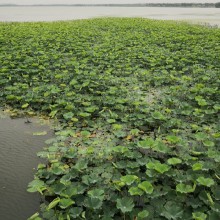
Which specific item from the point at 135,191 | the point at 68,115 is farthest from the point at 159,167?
the point at 68,115

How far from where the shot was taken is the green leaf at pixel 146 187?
3149mm

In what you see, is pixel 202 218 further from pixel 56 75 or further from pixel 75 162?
pixel 56 75

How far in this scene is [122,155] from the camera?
13.2 feet

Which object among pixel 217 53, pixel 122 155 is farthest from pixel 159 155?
pixel 217 53

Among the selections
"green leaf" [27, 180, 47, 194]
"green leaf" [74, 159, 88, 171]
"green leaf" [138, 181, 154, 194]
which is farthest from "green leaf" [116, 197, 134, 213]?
"green leaf" [27, 180, 47, 194]

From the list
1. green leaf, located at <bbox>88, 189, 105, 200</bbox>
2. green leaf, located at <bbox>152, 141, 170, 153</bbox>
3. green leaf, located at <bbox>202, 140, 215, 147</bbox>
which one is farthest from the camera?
green leaf, located at <bbox>202, 140, 215, 147</bbox>

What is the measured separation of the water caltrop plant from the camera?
3139mm

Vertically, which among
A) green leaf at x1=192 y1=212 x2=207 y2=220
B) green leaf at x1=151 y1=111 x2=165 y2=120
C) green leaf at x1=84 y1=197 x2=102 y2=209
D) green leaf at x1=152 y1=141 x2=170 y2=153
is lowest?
green leaf at x1=84 y1=197 x2=102 y2=209

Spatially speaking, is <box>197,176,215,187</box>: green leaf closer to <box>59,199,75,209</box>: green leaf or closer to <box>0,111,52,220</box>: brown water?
<box>59,199,75,209</box>: green leaf

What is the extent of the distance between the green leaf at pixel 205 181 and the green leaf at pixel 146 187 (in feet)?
1.91

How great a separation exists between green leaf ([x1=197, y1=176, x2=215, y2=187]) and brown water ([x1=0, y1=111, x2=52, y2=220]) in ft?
6.44

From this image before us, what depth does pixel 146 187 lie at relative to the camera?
3189 millimetres

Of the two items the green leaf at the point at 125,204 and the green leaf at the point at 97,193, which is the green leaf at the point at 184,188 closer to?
the green leaf at the point at 125,204

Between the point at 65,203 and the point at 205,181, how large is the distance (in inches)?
64.6
